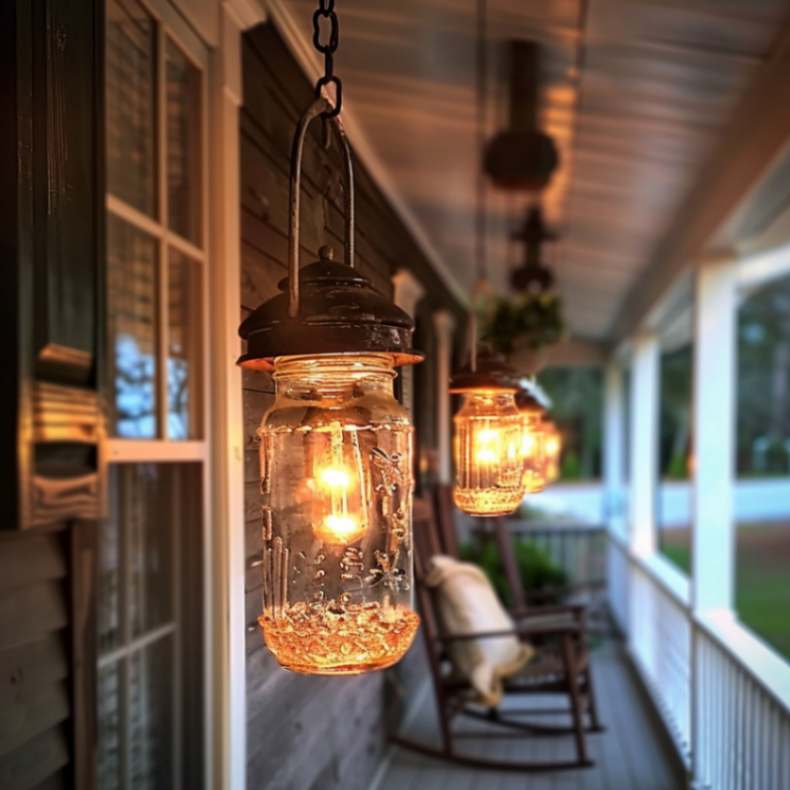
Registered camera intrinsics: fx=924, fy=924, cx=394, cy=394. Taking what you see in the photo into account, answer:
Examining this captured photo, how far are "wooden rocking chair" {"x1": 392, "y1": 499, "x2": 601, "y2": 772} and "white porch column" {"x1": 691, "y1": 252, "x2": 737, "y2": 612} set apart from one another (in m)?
0.70

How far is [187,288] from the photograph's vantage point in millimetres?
1959

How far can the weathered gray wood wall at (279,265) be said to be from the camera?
1.28 metres

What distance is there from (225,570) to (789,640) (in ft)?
23.2

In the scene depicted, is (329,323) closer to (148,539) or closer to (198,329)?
(198,329)

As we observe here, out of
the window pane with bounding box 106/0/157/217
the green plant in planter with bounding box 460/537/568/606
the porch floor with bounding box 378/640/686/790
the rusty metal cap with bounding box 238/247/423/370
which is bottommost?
the porch floor with bounding box 378/640/686/790

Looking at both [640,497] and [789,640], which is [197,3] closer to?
[640,497]

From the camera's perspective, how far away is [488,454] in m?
1.57

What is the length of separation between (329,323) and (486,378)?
2.25ft

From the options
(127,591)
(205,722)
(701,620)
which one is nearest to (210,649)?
(205,722)

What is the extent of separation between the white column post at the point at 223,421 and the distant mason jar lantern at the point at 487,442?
455 mm

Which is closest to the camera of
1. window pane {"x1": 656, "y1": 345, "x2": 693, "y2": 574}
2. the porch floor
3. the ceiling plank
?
the ceiling plank

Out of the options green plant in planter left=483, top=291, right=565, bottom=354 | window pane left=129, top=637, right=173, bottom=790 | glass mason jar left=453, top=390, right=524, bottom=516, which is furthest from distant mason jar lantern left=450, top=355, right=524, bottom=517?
green plant in planter left=483, top=291, right=565, bottom=354

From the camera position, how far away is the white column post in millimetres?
1822

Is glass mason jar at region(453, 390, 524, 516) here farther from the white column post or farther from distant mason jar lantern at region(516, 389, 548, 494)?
the white column post
